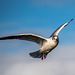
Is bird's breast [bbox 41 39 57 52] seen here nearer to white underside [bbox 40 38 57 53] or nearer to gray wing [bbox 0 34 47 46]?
white underside [bbox 40 38 57 53]

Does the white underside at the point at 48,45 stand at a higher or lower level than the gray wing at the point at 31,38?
lower

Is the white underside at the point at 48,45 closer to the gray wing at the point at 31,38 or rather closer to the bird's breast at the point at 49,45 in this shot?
the bird's breast at the point at 49,45

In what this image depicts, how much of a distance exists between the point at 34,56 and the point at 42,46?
1.67m

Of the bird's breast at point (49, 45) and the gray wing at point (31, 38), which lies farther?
the bird's breast at point (49, 45)

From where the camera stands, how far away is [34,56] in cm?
3675

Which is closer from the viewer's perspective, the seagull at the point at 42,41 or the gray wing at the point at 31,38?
the gray wing at the point at 31,38

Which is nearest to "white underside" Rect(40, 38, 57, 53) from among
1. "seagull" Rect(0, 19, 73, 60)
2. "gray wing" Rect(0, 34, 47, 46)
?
"seagull" Rect(0, 19, 73, 60)

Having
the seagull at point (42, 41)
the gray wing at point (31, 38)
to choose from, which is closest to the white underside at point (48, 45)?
the seagull at point (42, 41)

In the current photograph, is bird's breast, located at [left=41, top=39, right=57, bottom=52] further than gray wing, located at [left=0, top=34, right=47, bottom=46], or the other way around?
bird's breast, located at [left=41, top=39, right=57, bottom=52]

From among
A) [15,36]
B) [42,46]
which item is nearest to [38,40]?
[42,46]

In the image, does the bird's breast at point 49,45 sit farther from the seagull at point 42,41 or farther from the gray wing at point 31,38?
the gray wing at point 31,38

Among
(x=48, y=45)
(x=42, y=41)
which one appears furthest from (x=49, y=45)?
(x=42, y=41)

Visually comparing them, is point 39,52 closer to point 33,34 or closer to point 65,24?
point 33,34

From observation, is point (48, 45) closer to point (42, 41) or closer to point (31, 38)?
point (42, 41)
